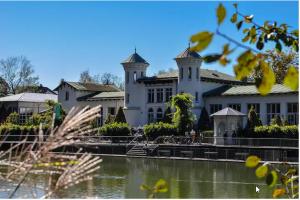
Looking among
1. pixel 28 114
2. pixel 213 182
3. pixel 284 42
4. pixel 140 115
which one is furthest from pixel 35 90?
pixel 284 42

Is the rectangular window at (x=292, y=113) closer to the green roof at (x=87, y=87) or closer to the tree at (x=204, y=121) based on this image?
the tree at (x=204, y=121)

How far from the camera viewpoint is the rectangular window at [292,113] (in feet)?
140

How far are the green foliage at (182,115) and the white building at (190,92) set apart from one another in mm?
5090

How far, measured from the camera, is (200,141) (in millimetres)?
38312

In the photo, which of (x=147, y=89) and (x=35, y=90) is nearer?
(x=147, y=89)

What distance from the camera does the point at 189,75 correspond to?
159ft

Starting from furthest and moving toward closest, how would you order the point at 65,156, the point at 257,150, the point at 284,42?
the point at 257,150 < the point at 284,42 < the point at 65,156

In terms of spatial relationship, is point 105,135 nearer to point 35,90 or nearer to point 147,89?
point 147,89

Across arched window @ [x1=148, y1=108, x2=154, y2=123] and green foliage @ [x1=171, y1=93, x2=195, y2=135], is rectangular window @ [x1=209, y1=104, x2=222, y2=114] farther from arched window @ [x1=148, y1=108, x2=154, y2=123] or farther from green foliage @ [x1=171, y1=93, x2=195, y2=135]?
arched window @ [x1=148, y1=108, x2=154, y2=123]

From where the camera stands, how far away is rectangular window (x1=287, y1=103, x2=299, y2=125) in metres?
42.8

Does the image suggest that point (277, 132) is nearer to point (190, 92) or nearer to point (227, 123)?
point (227, 123)

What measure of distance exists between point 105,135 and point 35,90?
38813mm

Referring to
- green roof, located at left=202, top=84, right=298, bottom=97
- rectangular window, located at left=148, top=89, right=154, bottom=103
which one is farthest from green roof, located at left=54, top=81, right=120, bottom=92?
green roof, located at left=202, top=84, right=298, bottom=97

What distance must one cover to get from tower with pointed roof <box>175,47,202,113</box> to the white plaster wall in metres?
1.20
